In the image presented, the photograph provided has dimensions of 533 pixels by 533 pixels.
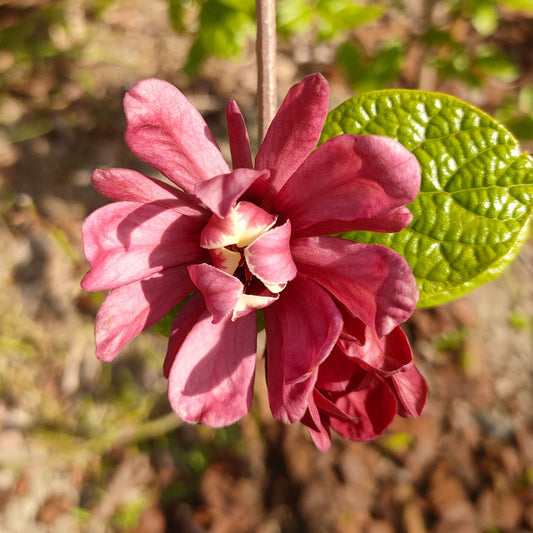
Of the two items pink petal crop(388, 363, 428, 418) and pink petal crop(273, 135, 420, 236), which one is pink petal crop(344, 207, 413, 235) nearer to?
pink petal crop(273, 135, 420, 236)

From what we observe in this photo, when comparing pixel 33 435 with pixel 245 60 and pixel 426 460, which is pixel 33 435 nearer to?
pixel 426 460

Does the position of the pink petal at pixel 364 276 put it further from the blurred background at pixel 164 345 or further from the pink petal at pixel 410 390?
the blurred background at pixel 164 345

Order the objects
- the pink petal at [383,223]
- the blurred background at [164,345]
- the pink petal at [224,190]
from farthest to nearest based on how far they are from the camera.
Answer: the blurred background at [164,345] → the pink petal at [383,223] → the pink petal at [224,190]

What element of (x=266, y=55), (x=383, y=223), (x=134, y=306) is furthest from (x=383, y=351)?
(x=266, y=55)

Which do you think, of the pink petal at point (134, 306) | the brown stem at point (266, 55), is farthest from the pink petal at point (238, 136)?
the pink petal at point (134, 306)

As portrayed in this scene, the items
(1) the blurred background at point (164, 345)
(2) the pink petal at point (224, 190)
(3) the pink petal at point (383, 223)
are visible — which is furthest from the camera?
(1) the blurred background at point (164, 345)

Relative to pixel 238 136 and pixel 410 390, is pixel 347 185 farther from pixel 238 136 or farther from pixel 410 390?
pixel 410 390

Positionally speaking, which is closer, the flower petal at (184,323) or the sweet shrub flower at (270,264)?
the sweet shrub flower at (270,264)
